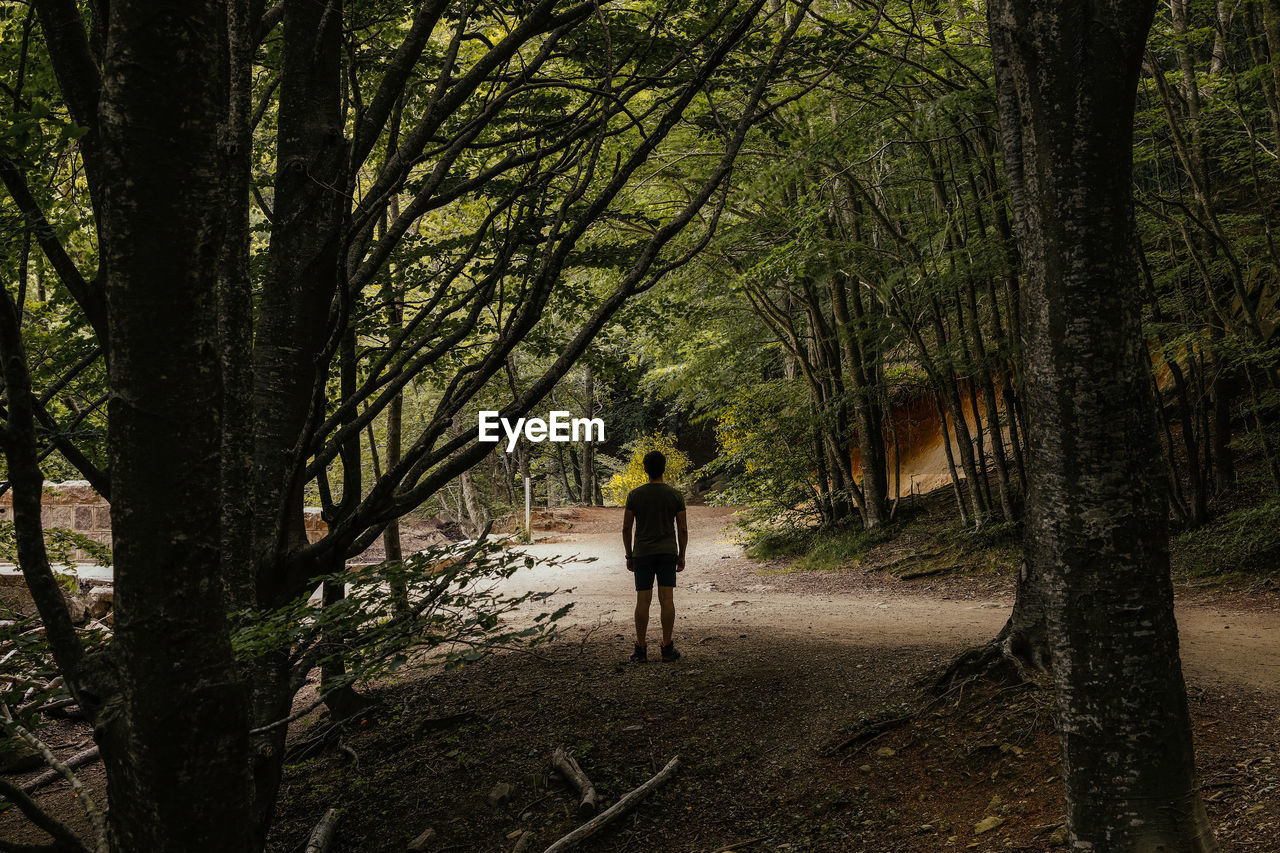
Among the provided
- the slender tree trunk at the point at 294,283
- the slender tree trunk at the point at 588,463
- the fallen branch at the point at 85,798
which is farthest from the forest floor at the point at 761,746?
the slender tree trunk at the point at 588,463

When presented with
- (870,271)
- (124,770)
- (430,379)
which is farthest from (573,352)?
(870,271)

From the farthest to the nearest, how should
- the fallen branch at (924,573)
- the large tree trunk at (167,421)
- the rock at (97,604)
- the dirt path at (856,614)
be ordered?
the fallen branch at (924,573) → the rock at (97,604) → the dirt path at (856,614) → the large tree trunk at (167,421)

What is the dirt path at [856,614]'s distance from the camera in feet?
18.1

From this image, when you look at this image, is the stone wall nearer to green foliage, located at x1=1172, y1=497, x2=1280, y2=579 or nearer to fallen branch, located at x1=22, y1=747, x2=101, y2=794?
→ fallen branch, located at x1=22, y1=747, x2=101, y2=794

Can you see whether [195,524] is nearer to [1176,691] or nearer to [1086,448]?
[1086,448]

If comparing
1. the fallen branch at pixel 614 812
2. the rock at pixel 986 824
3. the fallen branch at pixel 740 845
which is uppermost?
the rock at pixel 986 824

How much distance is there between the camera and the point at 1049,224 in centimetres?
249

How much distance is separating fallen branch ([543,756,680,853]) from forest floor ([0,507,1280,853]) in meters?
0.08

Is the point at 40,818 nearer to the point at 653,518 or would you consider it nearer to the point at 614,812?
the point at 614,812

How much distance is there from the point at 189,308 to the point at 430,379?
729cm

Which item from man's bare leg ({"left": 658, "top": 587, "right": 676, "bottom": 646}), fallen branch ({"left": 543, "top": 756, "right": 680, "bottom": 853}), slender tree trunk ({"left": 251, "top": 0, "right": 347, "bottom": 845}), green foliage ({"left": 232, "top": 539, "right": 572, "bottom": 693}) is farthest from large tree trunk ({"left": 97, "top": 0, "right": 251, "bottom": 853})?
man's bare leg ({"left": 658, "top": 587, "right": 676, "bottom": 646})

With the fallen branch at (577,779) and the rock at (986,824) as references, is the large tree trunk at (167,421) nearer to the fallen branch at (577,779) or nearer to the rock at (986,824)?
the fallen branch at (577,779)

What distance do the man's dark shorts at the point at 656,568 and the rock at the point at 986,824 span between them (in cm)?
331

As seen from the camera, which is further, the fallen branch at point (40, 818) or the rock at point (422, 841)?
the rock at point (422, 841)
